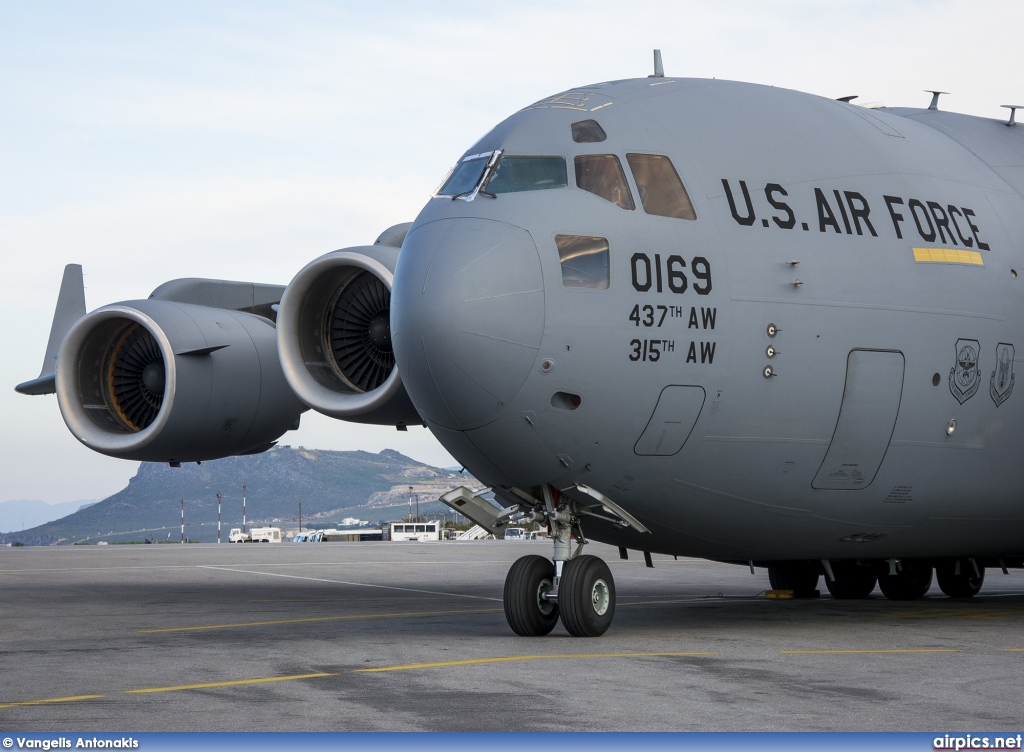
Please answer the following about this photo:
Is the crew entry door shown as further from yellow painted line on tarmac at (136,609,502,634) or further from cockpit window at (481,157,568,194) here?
yellow painted line on tarmac at (136,609,502,634)

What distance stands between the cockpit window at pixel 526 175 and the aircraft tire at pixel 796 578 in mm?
8499

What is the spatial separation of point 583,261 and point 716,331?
1.35m

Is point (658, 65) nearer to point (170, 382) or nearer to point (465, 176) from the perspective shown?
point (465, 176)

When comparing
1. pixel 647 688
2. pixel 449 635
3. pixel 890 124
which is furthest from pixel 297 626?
pixel 890 124

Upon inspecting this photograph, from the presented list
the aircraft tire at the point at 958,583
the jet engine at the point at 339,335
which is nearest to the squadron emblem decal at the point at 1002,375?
the aircraft tire at the point at 958,583

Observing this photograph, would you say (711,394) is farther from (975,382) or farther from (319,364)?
(319,364)

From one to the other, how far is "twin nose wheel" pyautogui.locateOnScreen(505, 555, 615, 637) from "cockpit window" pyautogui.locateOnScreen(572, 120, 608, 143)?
3.69 m

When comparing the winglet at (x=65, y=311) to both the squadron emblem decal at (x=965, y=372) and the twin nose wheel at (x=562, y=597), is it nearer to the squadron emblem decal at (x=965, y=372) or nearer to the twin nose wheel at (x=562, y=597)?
the twin nose wheel at (x=562, y=597)

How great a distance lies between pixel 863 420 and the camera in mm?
12141

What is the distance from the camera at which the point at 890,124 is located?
45.9ft

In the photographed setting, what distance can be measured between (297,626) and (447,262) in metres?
4.68

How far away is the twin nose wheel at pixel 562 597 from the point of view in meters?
11.1

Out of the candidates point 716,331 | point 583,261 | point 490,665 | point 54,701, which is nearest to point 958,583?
point 716,331

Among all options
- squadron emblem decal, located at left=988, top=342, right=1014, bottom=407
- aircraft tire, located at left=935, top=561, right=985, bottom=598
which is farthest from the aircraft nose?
aircraft tire, located at left=935, top=561, right=985, bottom=598
